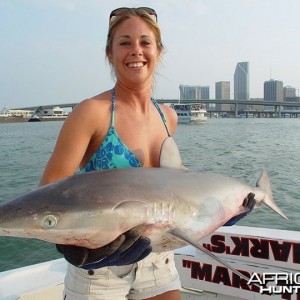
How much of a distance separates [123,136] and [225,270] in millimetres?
1939

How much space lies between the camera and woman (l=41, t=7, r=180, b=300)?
195cm

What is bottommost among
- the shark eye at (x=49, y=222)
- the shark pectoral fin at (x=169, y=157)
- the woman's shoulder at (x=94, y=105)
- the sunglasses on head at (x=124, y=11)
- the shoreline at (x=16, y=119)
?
the shoreline at (x=16, y=119)

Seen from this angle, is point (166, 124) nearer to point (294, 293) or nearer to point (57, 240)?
point (57, 240)

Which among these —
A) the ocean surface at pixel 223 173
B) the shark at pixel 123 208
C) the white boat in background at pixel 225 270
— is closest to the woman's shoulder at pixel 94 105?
the shark at pixel 123 208

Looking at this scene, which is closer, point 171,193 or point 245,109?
point 171,193

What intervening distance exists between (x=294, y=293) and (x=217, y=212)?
5.24ft

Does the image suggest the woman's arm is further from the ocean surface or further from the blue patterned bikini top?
the ocean surface

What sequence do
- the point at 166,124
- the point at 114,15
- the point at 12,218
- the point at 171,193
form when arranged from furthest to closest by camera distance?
the point at 166,124 → the point at 114,15 → the point at 171,193 → the point at 12,218

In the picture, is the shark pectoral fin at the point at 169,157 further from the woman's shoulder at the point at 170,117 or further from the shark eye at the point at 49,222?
the shark eye at the point at 49,222

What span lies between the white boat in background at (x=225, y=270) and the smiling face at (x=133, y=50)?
1921mm

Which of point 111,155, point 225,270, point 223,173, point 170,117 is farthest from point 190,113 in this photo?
point 111,155

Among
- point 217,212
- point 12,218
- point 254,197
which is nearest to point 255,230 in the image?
point 254,197

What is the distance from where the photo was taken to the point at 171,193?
184 cm

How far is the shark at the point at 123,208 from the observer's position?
1.47 metres
